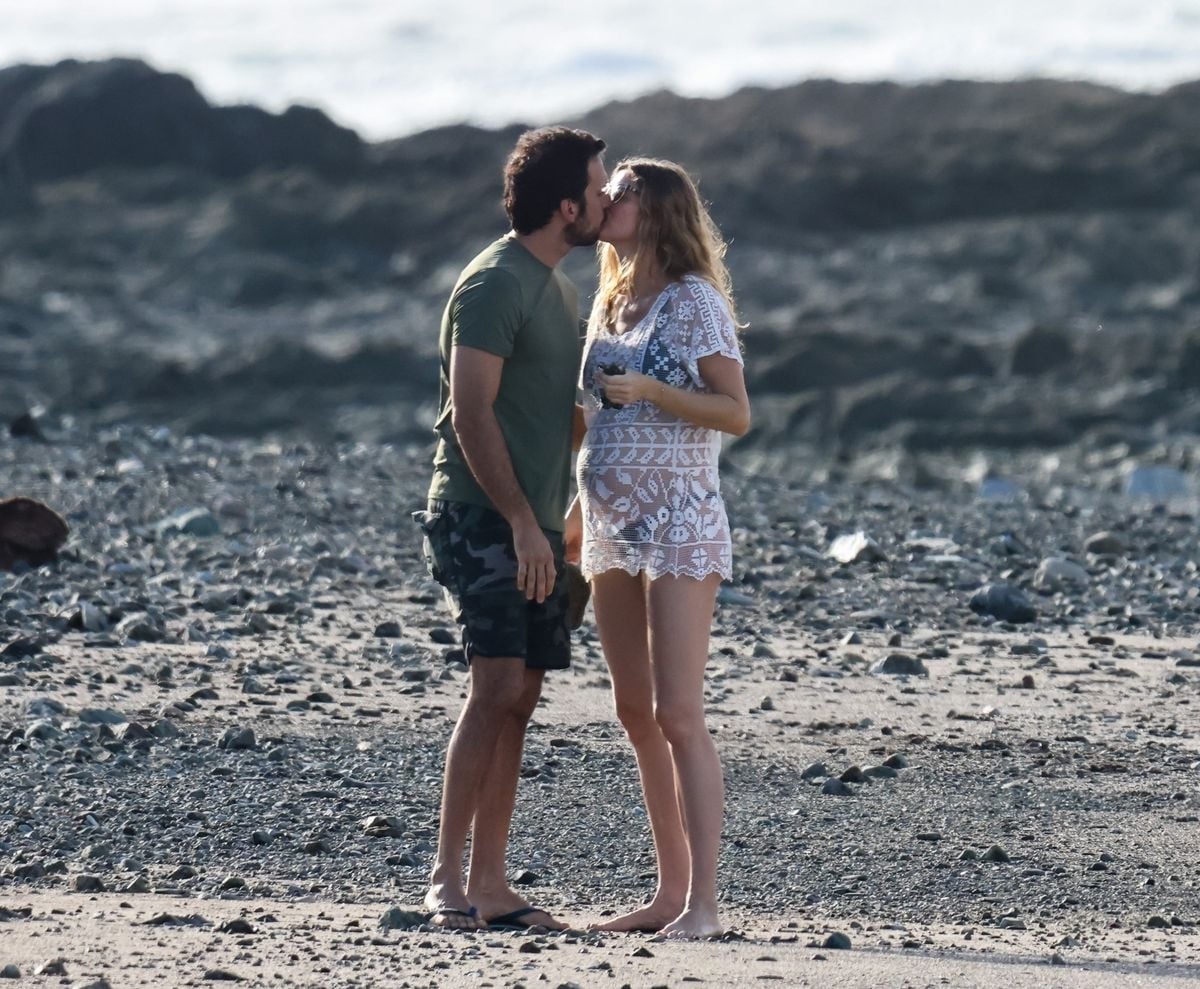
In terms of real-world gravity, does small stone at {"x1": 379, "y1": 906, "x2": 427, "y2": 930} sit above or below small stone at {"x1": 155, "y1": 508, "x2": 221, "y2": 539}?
below

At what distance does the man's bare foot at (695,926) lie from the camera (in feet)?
14.9

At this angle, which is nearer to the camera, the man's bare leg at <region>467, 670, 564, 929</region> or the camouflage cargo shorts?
the camouflage cargo shorts

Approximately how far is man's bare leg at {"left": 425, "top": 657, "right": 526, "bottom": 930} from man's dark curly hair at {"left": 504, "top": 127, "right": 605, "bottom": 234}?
1.01m

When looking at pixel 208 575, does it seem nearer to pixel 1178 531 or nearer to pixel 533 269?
pixel 533 269

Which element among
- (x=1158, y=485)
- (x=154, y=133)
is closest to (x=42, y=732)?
(x=1158, y=485)

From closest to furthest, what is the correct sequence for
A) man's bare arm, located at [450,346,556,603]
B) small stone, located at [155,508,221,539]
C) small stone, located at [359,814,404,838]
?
man's bare arm, located at [450,346,556,603] → small stone, located at [359,814,404,838] → small stone, located at [155,508,221,539]

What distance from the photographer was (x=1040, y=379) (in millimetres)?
30938

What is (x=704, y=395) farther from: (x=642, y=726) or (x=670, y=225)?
(x=642, y=726)

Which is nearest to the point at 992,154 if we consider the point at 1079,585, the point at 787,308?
the point at 787,308

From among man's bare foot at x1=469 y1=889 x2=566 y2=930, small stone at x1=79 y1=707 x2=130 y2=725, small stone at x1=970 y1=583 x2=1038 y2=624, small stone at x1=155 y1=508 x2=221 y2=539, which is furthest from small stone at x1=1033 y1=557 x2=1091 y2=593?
man's bare foot at x1=469 y1=889 x2=566 y2=930

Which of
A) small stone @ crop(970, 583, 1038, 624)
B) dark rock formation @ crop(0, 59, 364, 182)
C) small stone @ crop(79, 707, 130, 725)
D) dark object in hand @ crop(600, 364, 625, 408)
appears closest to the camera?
dark object in hand @ crop(600, 364, 625, 408)

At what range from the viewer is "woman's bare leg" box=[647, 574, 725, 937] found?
14.9 feet

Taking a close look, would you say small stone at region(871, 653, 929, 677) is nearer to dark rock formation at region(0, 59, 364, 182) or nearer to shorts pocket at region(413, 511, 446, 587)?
shorts pocket at region(413, 511, 446, 587)

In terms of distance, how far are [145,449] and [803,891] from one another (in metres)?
11.1
